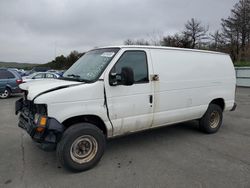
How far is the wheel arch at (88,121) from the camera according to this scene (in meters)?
3.31

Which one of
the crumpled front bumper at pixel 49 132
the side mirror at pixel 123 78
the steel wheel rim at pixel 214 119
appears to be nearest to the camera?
the crumpled front bumper at pixel 49 132

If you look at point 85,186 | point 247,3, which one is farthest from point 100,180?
point 247,3

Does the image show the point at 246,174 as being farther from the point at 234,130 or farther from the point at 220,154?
the point at 234,130

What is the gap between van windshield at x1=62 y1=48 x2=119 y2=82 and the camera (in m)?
3.45

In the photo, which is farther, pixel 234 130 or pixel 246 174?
pixel 234 130

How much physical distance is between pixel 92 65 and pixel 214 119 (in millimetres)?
3648

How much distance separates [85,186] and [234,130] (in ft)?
15.0

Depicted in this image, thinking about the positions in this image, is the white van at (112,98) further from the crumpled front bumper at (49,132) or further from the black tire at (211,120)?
the black tire at (211,120)

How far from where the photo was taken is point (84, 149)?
11.1 ft

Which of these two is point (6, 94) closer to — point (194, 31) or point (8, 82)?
point (8, 82)

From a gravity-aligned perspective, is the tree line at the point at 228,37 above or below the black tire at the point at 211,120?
above

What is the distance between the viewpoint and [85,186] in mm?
2918

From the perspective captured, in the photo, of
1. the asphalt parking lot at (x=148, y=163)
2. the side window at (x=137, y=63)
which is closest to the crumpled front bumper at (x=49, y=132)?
the asphalt parking lot at (x=148, y=163)

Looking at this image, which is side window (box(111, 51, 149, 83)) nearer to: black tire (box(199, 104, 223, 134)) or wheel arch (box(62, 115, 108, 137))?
wheel arch (box(62, 115, 108, 137))
